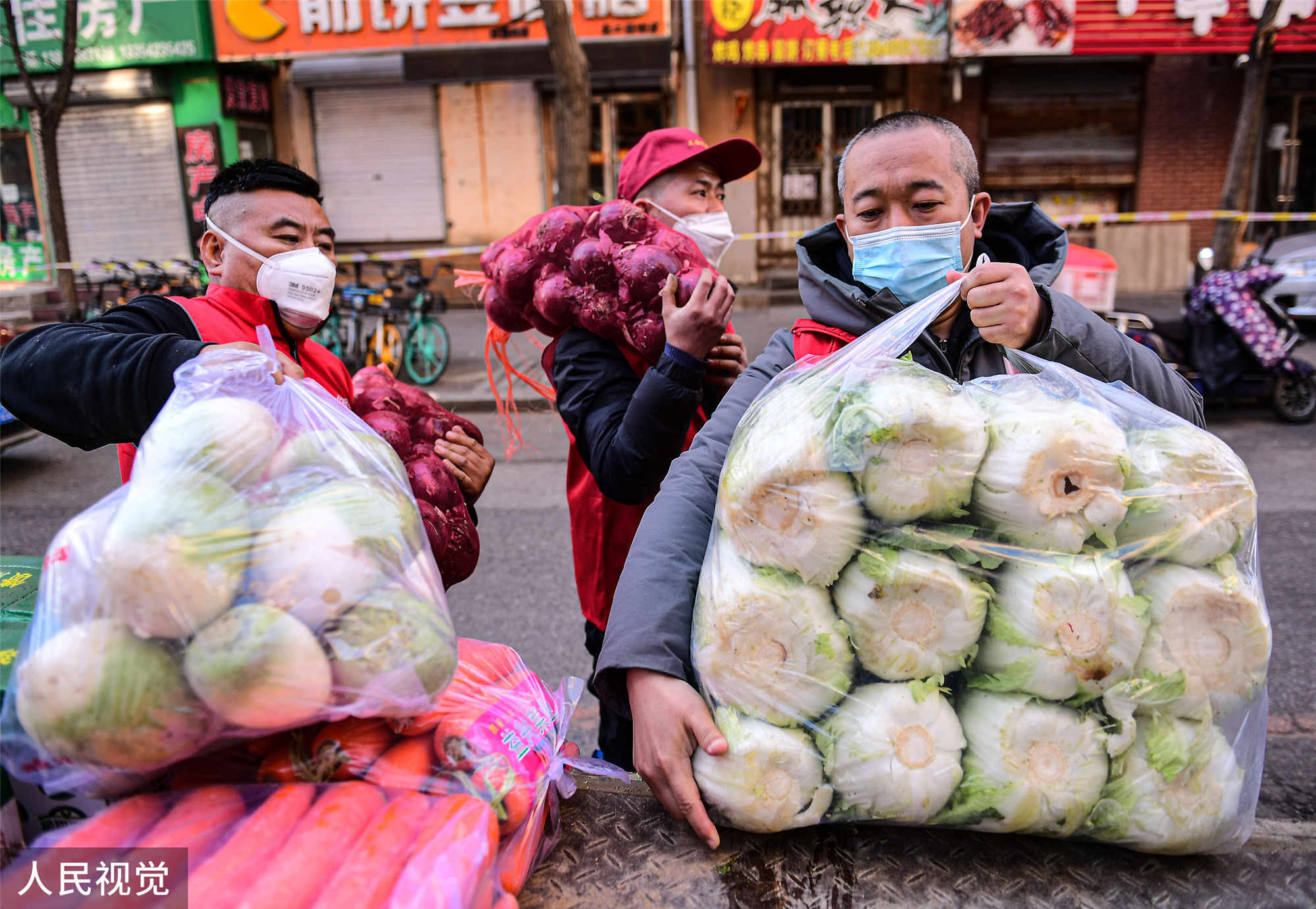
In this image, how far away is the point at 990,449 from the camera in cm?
117

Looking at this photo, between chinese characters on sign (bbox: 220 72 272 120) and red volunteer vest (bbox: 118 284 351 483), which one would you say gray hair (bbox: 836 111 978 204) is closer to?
red volunteer vest (bbox: 118 284 351 483)

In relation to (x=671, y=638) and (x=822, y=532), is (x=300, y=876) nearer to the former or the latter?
(x=671, y=638)

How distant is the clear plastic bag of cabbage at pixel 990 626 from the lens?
1.15m

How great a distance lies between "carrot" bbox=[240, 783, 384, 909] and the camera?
3.14ft

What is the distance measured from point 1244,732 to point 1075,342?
2.20 feet

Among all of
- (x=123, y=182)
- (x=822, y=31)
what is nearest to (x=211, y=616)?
(x=822, y=31)

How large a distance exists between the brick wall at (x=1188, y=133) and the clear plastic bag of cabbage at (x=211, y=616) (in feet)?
52.4

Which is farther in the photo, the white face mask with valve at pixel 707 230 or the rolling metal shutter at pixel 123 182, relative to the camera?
the rolling metal shutter at pixel 123 182

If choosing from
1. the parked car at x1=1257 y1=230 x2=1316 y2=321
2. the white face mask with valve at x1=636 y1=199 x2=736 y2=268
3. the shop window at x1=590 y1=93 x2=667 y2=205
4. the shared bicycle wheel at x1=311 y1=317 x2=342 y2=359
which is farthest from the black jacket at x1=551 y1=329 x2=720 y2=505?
the shop window at x1=590 y1=93 x2=667 y2=205

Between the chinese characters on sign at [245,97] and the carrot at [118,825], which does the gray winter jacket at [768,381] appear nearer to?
the carrot at [118,825]

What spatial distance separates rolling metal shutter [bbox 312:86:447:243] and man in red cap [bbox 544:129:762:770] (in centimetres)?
1295

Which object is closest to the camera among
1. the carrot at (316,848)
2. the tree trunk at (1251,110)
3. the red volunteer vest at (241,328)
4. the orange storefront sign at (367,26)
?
the carrot at (316,848)

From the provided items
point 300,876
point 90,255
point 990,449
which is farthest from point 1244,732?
point 90,255

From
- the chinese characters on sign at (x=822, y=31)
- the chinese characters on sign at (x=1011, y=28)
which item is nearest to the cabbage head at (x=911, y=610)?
the chinese characters on sign at (x=822, y=31)
